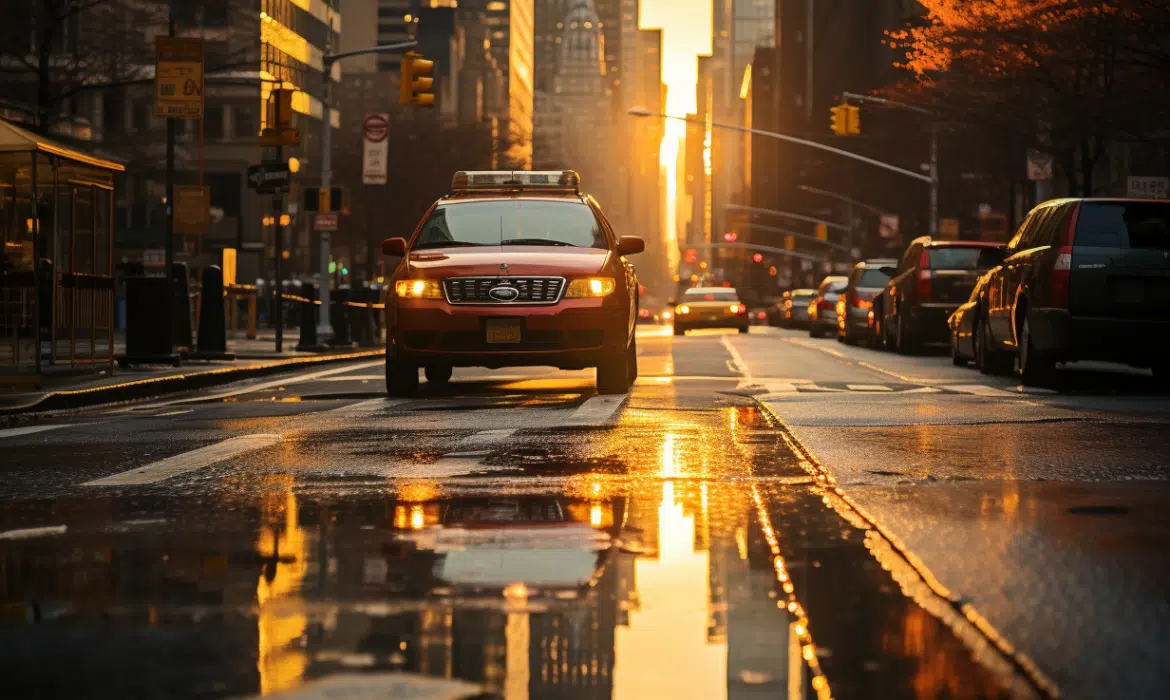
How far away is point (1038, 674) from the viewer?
4.88 metres

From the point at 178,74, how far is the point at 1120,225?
13.2 metres

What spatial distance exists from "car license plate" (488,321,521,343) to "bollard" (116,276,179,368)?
7.81 m

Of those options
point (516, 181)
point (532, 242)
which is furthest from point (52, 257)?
point (532, 242)

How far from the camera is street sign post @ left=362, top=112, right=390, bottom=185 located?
1800 inches

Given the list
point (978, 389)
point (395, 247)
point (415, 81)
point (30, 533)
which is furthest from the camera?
point (415, 81)

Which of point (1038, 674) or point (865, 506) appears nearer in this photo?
point (1038, 674)

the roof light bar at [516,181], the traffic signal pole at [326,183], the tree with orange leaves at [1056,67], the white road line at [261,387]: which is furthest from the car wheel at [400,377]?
the traffic signal pole at [326,183]

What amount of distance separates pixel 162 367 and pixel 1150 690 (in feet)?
66.4

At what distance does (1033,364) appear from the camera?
19109 mm

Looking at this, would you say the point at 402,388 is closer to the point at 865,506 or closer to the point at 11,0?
the point at 865,506

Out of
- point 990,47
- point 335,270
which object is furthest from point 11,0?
point 335,270

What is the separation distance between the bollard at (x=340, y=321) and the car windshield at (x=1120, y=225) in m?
21.2

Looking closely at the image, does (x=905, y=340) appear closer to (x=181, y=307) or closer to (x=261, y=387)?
(x=181, y=307)

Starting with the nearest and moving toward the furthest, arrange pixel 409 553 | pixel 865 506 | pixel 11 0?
pixel 409 553
pixel 865 506
pixel 11 0
